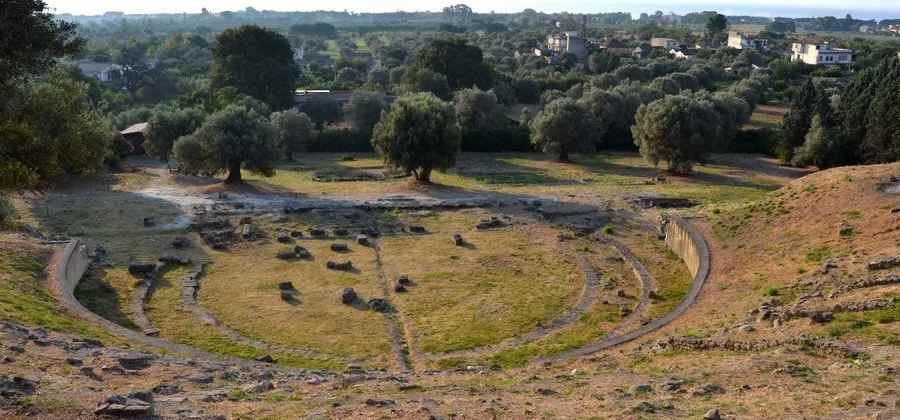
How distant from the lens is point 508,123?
252 feet

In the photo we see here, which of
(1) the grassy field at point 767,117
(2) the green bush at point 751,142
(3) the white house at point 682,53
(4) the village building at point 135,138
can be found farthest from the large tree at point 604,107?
(3) the white house at point 682,53

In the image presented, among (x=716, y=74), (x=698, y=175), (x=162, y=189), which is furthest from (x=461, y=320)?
(x=716, y=74)

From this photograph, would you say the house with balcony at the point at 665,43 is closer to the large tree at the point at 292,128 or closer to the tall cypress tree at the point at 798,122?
the tall cypress tree at the point at 798,122

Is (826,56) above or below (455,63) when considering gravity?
above

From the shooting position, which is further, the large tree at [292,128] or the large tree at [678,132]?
the large tree at [292,128]

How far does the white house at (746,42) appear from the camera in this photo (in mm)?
168125

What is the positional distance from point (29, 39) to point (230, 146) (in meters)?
29.2

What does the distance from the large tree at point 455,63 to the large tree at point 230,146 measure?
143 feet

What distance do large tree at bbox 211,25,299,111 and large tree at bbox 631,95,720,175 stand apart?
38.9 m

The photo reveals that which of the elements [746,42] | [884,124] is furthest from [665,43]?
[884,124]

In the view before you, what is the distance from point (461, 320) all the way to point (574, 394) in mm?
10990

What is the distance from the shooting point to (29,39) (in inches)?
788

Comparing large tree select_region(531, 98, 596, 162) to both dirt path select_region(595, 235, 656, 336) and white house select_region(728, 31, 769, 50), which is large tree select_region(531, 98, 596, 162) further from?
white house select_region(728, 31, 769, 50)

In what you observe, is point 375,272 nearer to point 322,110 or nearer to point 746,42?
point 322,110
